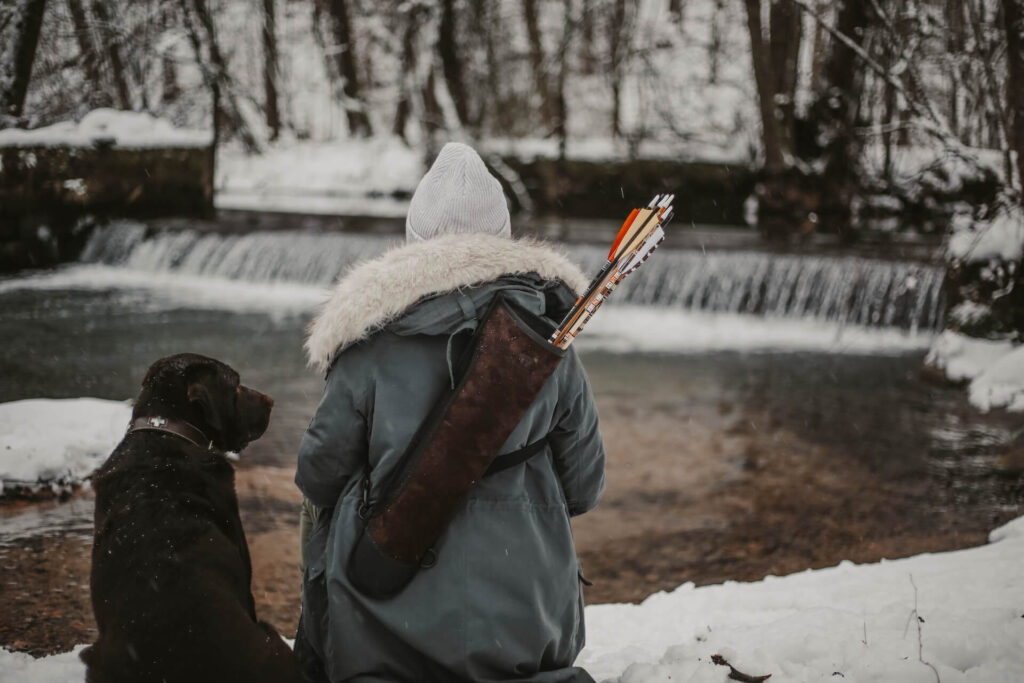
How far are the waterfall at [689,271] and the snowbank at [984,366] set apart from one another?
4.59ft

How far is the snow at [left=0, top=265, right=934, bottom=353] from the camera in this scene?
9945 mm

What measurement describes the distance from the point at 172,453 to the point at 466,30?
1781 centimetres

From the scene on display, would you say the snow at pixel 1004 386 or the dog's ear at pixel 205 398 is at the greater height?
the dog's ear at pixel 205 398

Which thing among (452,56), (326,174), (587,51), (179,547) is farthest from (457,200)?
(587,51)

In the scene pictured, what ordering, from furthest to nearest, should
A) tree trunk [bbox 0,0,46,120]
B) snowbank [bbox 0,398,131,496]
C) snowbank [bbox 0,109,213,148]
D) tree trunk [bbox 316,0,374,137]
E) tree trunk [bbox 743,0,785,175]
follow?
tree trunk [bbox 316,0,374,137], tree trunk [bbox 743,0,785,175], snowbank [bbox 0,109,213,148], tree trunk [bbox 0,0,46,120], snowbank [bbox 0,398,131,496]

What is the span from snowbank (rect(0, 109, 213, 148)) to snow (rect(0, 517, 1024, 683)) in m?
3.77

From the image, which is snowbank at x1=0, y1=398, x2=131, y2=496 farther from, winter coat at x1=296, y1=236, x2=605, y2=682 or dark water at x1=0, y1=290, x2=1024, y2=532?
winter coat at x1=296, y1=236, x2=605, y2=682

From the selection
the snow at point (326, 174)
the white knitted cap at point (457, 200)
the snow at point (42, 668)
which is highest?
the white knitted cap at point (457, 200)

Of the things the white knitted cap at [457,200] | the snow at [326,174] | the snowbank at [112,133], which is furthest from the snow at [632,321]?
the white knitted cap at [457,200]

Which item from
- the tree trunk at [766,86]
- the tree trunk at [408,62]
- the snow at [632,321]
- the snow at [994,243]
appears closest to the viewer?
the snow at [994,243]

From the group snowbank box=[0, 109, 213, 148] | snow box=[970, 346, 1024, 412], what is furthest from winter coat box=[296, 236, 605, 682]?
snow box=[970, 346, 1024, 412]

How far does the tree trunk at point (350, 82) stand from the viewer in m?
20.0

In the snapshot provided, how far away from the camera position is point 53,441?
4.98 m

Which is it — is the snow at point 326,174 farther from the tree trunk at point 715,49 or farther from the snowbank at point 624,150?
the tree trunk at point 715,49
